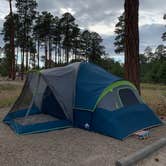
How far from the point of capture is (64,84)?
20.5 ft

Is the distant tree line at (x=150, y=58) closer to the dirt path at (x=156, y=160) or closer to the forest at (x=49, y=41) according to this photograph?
the forest at (x=49, y=41)

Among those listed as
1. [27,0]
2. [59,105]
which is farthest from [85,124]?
[27,0]

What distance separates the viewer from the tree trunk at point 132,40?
327 inches

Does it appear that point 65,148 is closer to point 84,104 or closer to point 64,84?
point 84,104

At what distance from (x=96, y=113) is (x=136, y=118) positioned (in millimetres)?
989

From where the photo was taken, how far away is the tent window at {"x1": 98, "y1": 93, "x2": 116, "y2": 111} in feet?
18.5

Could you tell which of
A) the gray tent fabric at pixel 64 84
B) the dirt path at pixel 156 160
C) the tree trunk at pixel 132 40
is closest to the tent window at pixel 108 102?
the gray tent fabric at pixel 64 84

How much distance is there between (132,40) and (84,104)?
354cm

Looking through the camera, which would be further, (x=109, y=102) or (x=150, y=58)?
(x=150, y=58)

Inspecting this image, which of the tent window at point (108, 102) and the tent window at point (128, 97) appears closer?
the tent window at point (108, 102)

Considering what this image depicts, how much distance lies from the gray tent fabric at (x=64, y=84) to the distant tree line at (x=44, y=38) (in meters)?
20.6

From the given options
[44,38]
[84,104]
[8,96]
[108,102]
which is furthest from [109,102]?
[44,38]

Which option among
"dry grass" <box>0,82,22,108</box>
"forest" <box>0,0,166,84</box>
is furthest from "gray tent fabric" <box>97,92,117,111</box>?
"forest" <box>0,0,166,84</box>

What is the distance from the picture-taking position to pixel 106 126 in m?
5.45
